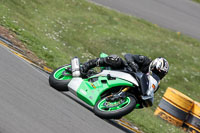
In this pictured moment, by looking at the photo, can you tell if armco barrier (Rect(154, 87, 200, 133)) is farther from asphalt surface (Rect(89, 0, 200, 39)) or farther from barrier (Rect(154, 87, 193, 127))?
asphalt surface (Rect(89, 0, 200, 39))

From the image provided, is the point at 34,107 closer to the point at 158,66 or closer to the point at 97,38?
the point at 158,66

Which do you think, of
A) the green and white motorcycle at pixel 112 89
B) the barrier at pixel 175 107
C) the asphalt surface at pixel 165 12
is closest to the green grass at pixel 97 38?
the barrier at pixel 175 107

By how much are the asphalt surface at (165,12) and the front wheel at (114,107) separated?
12393 mm

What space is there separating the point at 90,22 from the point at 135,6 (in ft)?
16.6

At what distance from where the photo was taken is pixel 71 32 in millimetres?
13859

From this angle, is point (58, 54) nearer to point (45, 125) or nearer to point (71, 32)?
point (71, 32)

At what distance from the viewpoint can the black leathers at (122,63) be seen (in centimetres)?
711

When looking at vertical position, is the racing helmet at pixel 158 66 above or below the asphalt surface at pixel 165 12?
above

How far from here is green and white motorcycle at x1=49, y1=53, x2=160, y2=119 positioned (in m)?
6.73

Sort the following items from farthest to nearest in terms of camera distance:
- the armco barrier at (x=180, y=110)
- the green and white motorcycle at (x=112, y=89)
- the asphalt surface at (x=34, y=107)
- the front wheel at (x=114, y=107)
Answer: the armco barrier at (x=180, y=110)
the green and white motorcycle at (x=112, y=89)
the front wheel at (x=114, y=107)
the asphalt surface at (x=34, y=107)

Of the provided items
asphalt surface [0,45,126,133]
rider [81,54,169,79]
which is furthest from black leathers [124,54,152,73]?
asphalt surface [0,45,126,133]

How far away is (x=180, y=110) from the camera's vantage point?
10.0m

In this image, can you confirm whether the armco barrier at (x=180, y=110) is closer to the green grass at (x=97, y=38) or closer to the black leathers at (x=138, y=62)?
the green grass at (x=97, y=38)

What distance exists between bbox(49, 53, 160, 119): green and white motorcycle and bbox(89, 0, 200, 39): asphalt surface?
38.9 ft
